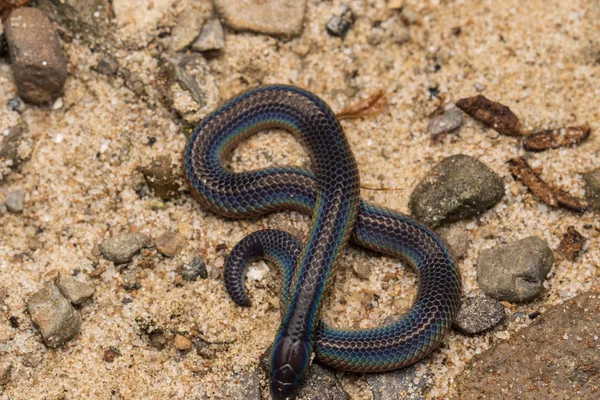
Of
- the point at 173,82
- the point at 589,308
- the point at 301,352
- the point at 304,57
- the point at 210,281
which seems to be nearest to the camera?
the point at 301,352

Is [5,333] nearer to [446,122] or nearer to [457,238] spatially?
[457,238]

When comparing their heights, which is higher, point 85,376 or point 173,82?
point 173,82

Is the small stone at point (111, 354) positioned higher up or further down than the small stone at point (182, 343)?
further down

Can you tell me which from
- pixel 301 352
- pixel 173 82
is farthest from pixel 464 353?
pixel 173 82

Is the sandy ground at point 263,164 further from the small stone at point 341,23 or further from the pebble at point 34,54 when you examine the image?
the pebble at point 34,54

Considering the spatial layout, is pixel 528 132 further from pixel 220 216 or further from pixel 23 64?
pixel 23 64

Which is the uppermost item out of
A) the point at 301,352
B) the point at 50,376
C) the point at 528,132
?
the point at 528,132

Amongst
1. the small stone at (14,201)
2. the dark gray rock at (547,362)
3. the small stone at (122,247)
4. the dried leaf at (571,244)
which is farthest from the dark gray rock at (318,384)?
the small stone at (14,201)
